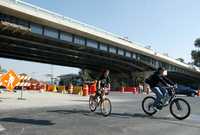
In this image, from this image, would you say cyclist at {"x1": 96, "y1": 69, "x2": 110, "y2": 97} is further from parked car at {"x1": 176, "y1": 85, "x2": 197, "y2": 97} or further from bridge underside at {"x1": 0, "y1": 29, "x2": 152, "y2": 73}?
parked car at {"x1": 176, "y1": 85, "x2": 197, "y2": 97}

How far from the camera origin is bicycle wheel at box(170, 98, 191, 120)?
1121 centimetres

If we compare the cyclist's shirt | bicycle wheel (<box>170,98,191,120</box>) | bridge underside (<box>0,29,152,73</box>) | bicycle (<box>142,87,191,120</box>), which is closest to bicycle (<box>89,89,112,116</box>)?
the cyclist's shirt

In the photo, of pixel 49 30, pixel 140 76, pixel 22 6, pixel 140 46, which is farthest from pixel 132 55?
pixel 22 6

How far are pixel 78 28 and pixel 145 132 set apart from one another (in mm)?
40834

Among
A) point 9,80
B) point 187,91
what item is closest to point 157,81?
point 9,80

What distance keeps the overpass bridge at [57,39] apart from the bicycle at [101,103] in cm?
2517

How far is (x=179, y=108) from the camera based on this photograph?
1128cm

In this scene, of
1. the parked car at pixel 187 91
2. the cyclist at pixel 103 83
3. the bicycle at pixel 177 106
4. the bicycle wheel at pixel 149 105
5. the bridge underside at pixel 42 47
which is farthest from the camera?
the parked car at pixel 187 91

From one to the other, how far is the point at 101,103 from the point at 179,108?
2681mm

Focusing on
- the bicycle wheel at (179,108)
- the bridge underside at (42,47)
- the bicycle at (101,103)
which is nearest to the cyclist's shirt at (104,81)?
the bicycle at (101,103)

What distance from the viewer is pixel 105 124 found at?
9320 millimetres

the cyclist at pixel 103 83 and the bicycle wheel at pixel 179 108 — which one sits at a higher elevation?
the cyclist at pixel 103 83

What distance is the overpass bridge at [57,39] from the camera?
126 feet

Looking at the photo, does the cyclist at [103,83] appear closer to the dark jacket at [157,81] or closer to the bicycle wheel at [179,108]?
the dark jacket at [157,81]
